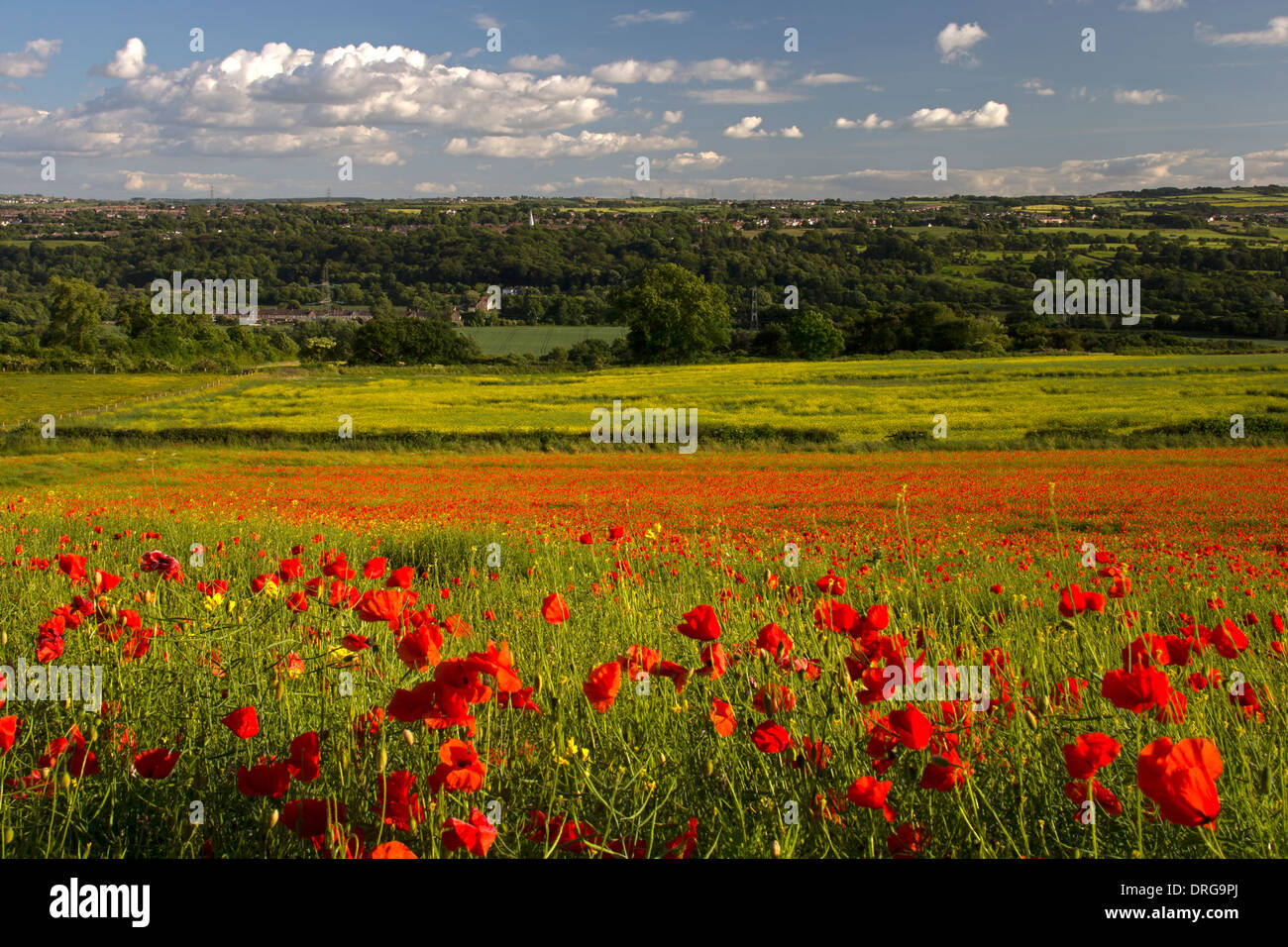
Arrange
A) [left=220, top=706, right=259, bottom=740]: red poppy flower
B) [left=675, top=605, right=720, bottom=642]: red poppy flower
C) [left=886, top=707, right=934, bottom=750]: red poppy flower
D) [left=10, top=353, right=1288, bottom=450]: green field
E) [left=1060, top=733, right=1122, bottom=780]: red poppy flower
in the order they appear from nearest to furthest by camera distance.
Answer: [left=1060, top=733, right=1122, bottom=780]: red poppy flower → [left=886, top=707, right=934, bottom=750]: red poppy flower → [left=220, top=706, right=259, bottom=740]: red poppy flower → [left=675, top=605, right=720, bottom=642]: red poppy flower → [left=10, top=353, right=1288, bottom=450]: green field

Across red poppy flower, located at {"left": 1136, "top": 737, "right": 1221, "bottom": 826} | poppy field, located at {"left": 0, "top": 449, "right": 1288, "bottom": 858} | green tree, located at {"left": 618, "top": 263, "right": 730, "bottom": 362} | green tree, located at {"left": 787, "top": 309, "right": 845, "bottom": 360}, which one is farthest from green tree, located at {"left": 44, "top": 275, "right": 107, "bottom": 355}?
red poppy flower, located at {"left": 1136, "top": 737, "right": 1221, "bottom": 826}

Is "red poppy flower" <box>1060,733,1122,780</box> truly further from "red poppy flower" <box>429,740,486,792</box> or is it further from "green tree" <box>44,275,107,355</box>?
"green tree" <box>44,275,107,355</box>

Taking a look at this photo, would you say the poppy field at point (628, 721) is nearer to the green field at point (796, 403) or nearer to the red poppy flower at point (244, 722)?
the red poppy flower at point (244, 722)

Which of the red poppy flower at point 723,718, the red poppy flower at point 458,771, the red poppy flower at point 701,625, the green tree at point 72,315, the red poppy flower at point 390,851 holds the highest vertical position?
the green tree at point 72,315

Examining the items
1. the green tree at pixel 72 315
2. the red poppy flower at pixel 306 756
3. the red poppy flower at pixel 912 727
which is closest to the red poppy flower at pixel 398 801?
the red poppy flower at pixel 306 756

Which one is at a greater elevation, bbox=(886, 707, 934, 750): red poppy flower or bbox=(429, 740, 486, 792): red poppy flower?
bbox=(886, 707, 934, 750): red poppy flower
